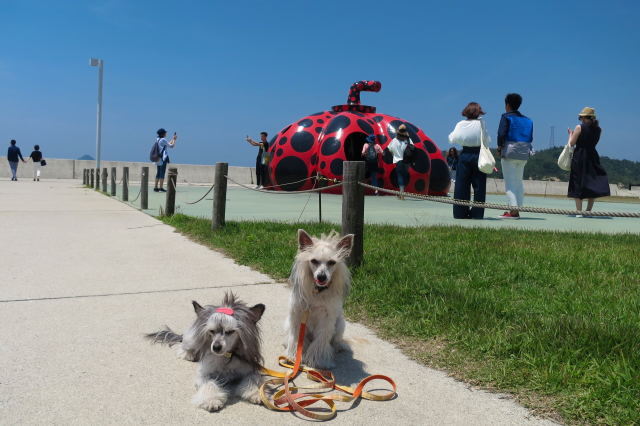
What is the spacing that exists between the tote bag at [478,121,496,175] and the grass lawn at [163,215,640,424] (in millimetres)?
3098

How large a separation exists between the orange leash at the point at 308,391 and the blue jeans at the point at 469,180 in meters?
9.45

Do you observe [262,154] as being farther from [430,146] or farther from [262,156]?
[430,146]

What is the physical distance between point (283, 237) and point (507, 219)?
262 inches

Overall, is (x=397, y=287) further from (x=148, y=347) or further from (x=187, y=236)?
(x=187, y=236)

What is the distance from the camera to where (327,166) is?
18.4 m

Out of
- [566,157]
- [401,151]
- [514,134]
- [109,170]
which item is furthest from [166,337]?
[109,170]

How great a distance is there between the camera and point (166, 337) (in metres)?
4.05

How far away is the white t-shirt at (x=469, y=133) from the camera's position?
38.5ft

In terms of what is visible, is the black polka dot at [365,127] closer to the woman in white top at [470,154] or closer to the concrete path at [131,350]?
the woman in white top at [470,154]

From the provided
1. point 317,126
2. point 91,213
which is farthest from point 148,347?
point 317,126

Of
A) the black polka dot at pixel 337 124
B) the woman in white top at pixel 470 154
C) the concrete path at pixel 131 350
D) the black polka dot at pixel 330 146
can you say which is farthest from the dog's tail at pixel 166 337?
the black polka dot at pixel 337 124

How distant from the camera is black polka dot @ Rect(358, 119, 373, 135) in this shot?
19219 mm

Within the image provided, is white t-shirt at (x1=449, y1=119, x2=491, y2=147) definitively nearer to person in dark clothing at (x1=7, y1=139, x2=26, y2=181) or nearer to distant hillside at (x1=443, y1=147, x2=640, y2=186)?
person in dark clothing at (x1=7, y1=139, x2=26, y2=181)

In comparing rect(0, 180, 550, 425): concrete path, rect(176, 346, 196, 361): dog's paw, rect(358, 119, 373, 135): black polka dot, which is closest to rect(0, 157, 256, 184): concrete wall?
rect(358, 119, 373, 135): black polka dot
